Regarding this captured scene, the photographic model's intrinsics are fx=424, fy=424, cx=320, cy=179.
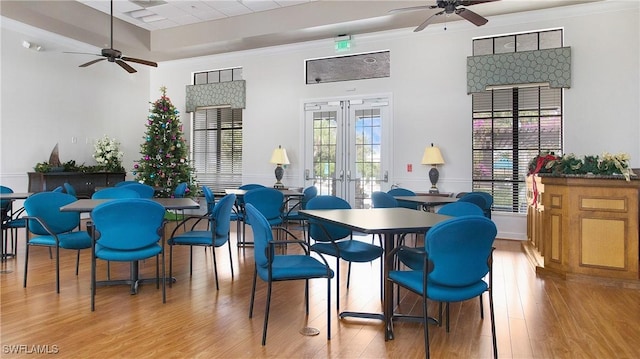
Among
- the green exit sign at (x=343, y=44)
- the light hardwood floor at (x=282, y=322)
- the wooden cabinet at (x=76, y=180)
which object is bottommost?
the light hardwood floor at (x=282, y=322)

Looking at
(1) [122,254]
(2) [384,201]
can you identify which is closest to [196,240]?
(1) [122,254]

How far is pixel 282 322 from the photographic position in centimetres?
319

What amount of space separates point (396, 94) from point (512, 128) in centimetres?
214

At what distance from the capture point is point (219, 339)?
2.86 meters

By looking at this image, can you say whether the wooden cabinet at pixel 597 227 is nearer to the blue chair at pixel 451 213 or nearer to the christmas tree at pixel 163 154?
the blue chair at pixel 451 213

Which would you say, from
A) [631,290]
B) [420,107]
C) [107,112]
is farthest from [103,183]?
→ [631,290]

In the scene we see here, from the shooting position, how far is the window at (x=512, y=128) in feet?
23.2

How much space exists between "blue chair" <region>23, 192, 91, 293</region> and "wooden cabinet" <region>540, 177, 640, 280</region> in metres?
4.87

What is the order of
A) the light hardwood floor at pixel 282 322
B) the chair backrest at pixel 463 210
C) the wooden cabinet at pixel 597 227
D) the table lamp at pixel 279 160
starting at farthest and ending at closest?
the table lamp at pixel 279 160 < the wooden cabinet at pixel 597 227 < the chair backrest at pixel 463 210 < the light hardwood floor at pixel 282 322

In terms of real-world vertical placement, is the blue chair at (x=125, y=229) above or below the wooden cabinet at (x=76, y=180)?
below

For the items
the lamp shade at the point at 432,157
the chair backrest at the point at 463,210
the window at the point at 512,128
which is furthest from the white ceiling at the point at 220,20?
the chair backrest at the point at 463,210

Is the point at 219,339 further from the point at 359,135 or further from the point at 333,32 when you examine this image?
the point at 333,32

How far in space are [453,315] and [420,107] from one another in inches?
202

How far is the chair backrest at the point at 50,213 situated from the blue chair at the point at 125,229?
109 centimetres
